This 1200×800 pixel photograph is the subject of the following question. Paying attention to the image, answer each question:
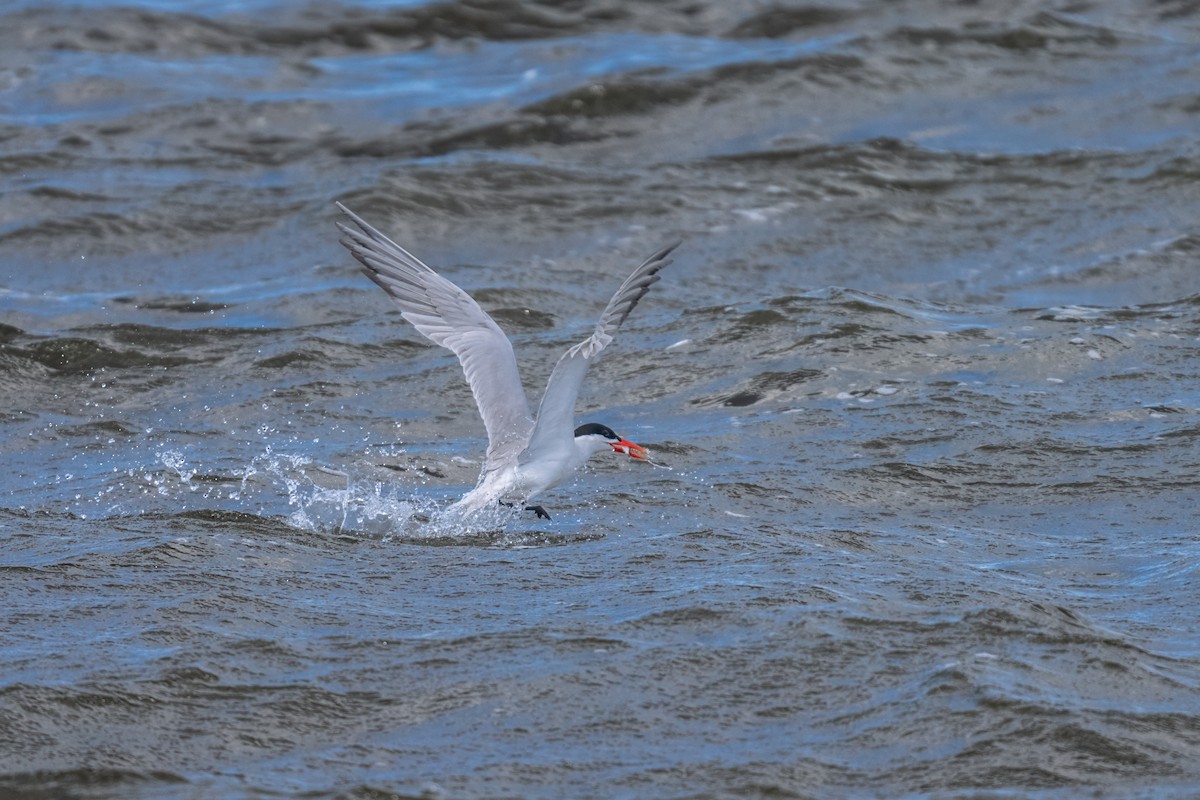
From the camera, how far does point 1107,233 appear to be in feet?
39.0

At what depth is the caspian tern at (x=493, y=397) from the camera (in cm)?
720

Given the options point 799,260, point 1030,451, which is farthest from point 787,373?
point 799,260

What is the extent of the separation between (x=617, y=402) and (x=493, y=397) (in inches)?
65.9

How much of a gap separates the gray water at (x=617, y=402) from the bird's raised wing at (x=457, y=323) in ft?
1.74

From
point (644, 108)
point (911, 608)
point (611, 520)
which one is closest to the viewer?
point (911, 608)

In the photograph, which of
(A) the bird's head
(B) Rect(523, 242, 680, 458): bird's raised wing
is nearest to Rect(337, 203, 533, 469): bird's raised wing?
(A) the bird's head

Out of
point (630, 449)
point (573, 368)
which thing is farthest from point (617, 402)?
point (573, 368)

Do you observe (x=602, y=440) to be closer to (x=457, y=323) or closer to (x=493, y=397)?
(x=493, y=397)

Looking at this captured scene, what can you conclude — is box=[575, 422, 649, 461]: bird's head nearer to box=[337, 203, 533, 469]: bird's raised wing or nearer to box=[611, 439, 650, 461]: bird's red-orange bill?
box=[611, 439, 650, 461]: bird's red-orange bill

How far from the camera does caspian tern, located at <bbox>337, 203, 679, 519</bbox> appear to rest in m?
7.20

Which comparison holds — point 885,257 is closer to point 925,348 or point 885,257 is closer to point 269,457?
point 925,348

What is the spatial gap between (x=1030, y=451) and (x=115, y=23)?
1166 cm

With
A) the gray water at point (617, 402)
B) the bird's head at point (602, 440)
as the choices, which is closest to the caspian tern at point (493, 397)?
the bird's head at point (602, 440)

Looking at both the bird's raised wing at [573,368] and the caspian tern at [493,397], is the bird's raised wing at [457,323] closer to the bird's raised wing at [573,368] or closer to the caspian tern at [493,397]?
the caspian tern at [493,397]
